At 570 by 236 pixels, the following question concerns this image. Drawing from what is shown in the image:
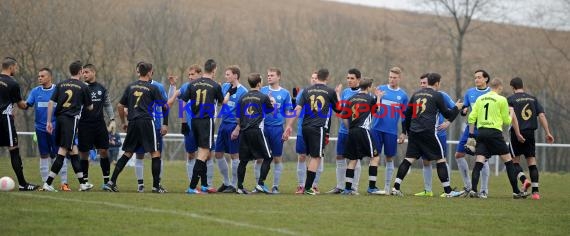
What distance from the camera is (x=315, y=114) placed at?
51.7ft

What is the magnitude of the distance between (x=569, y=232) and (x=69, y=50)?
25729 mm

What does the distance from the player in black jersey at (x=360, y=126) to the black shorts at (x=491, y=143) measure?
74.6 inches

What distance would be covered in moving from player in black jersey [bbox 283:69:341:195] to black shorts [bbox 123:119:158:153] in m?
2.44

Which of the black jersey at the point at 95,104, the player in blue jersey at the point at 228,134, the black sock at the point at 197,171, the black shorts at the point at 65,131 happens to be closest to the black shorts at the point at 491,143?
the player in blue jersey at the point at 228,134

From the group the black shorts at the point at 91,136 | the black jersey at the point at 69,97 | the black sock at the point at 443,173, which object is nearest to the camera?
the black jersey at the point at 69,97

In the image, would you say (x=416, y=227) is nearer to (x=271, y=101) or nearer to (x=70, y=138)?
(x=271, y=101)

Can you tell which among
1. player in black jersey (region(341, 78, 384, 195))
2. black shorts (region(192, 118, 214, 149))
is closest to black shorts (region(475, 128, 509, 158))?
player in black jersey (region(341, 78, 384, 195))

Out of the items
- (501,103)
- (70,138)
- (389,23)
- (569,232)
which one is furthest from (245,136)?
(389,23)

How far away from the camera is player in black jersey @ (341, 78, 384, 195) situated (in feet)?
52.2

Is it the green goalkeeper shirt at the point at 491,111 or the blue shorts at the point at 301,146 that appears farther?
the blue shorts at the point at 301,146

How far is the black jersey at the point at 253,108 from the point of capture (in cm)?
1557

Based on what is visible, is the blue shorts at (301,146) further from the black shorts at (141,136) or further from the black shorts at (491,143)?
the black shorts at (491,143)

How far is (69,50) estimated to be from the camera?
3350 centimetres

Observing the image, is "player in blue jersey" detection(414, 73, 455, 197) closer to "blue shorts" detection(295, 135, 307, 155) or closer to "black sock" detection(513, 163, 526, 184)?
"black sock" detection(513, 163, 526, 184)
